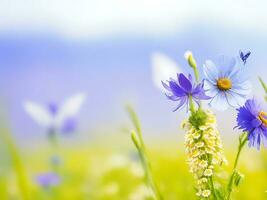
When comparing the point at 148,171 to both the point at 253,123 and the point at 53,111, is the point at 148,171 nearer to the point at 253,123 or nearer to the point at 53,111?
the point at 253,123

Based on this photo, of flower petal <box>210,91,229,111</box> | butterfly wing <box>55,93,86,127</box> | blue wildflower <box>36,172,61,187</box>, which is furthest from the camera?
blue wildflower <box>36,172,61,187</box>

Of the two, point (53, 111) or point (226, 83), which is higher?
point (53, 111)

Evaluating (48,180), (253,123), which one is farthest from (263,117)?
(48,180)

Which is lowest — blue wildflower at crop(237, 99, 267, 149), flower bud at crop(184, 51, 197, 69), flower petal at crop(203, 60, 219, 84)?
blue wildflower at crop(237, 99, 267, 149)

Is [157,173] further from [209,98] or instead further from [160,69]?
[209,98]

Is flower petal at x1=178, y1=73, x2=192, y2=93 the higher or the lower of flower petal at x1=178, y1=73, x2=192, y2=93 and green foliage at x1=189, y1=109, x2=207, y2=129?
the higher

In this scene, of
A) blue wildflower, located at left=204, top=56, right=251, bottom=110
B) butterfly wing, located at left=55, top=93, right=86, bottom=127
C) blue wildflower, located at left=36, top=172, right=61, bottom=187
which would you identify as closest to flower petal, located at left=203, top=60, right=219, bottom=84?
blue wildflower, located at left=204, top=56, right=251, bottom=110

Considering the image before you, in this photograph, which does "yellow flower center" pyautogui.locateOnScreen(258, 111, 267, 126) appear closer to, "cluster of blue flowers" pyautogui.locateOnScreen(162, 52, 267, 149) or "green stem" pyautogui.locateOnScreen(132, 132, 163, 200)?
"cluster of blue flowers" pyautogui.locateOnScreen(162, 52, 267, 149)

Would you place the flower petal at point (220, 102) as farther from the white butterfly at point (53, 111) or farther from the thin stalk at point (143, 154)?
the white butterfly at point (53, 111)
